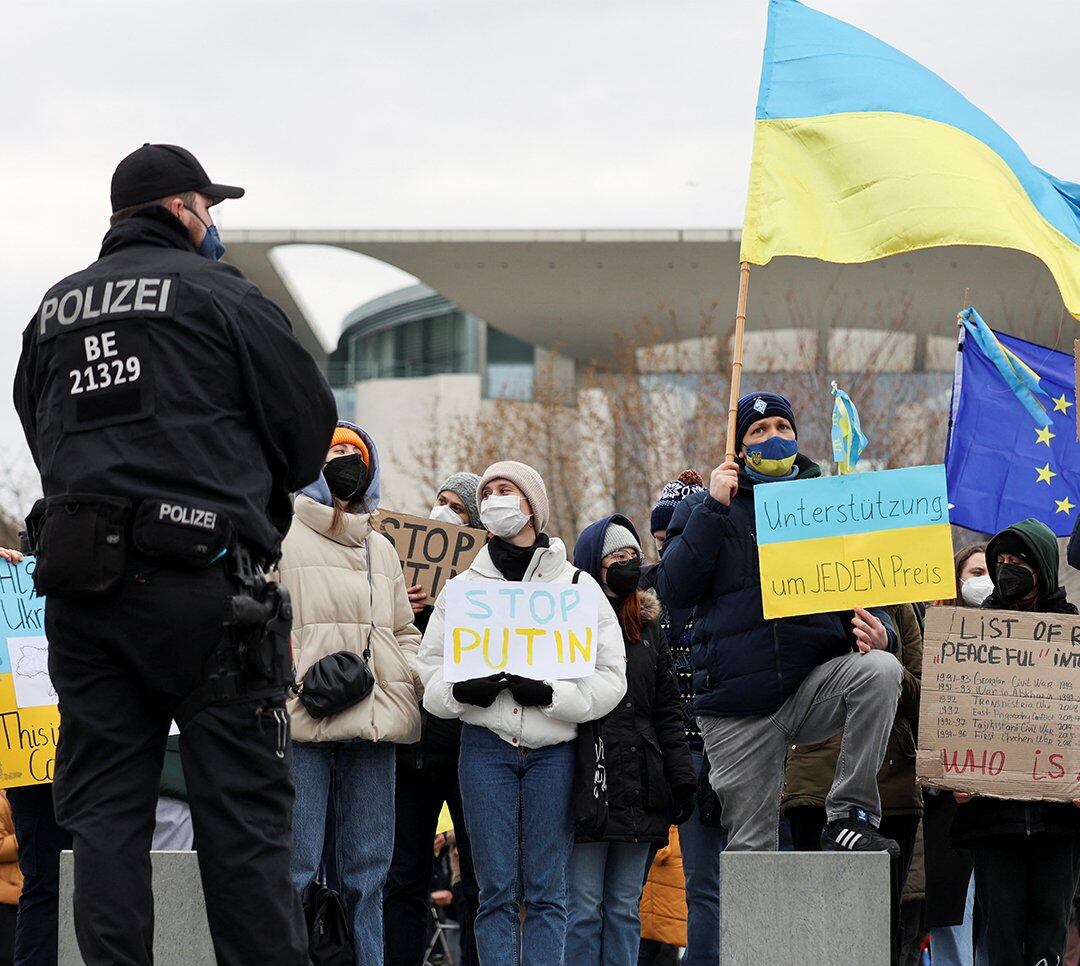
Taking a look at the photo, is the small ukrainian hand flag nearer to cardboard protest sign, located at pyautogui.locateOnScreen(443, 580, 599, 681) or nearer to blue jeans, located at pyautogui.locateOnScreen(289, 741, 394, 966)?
cardboard protest sign, located at pyautogui.locateOnScreen(443, 580, 599, 681)

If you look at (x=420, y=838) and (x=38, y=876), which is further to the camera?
(x=420, y=838)

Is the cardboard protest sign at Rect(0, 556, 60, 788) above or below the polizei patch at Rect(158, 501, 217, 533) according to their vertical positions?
below

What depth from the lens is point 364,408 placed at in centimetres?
4400

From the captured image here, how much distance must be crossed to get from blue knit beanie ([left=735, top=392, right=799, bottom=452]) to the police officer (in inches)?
115

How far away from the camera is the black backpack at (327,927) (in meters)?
6.34

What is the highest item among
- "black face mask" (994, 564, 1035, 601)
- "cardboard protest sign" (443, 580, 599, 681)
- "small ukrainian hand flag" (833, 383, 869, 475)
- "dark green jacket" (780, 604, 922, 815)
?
"small ukrainian hand flag" (833, 383, 869, 475)

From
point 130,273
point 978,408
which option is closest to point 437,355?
point 978,408

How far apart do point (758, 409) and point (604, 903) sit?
2.16 meters

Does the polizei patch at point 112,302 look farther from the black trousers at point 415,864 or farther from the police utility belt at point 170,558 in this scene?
the black trousers at point 415,864

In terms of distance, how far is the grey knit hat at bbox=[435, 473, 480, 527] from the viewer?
8.66 meters

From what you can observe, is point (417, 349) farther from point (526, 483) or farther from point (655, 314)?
point (526, 483)

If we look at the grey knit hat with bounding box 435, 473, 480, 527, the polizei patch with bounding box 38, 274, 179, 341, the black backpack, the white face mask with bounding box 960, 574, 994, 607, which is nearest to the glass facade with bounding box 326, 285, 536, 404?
the grey knit hat with bounding box 435, 473, 480, 527

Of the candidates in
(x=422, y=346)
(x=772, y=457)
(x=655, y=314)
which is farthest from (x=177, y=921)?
(x=422, y=346)

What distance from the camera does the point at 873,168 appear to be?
773 centimetres
